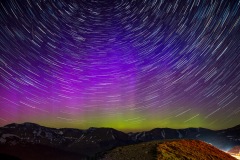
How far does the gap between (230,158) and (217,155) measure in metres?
1.34

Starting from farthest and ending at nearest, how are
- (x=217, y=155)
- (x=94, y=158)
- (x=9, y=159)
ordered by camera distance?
1. (x=9, y=159)
2. (x=94, y=158)
3. (x=217, y=155)

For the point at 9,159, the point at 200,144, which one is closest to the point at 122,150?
the point at 200,144

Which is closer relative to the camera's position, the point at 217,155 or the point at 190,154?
the point at 190,154

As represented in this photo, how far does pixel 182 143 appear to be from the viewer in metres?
18.0

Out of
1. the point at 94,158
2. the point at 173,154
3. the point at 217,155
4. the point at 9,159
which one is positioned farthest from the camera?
the point at 9,159

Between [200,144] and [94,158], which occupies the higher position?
[200,144]

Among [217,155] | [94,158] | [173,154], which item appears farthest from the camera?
[94,158]

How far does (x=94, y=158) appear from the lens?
18688 mm

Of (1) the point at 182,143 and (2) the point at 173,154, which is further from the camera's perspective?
(1) the point at 182,143

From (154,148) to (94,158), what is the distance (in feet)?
14.4

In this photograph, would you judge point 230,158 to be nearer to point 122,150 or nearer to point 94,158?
point 122,150

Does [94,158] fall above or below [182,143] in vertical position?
below

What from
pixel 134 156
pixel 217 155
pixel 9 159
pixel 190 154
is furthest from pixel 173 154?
pixel 9 159

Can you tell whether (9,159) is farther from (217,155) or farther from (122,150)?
(217,155)
